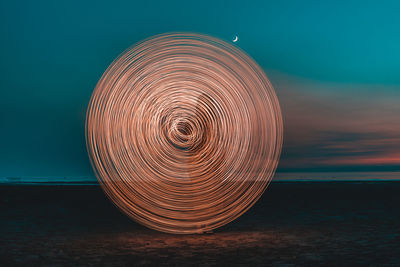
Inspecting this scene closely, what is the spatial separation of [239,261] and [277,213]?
323 inches

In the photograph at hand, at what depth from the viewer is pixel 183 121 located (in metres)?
10.6

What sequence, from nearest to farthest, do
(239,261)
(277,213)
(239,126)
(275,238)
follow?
(239,261), (275,238), (239,126), (277,213)

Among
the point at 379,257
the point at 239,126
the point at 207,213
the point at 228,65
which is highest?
the point at 228,65

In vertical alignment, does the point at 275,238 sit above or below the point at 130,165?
below

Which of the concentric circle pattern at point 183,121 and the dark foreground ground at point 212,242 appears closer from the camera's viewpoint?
the dark foreground ground at point 212,242

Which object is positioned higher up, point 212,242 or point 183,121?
point 183,121

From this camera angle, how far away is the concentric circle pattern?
10312 mm

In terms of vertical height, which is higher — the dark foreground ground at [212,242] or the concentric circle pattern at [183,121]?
the concentric circle pattern at [183,121]

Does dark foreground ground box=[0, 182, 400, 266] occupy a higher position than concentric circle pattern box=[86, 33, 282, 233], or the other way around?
concentric circle pattern box=[86, 33, 282, 233]

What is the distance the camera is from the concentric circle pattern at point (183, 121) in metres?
10.3

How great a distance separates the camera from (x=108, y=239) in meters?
9.70

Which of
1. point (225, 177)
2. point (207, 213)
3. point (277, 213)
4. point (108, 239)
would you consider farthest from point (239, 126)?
point (277, 213)

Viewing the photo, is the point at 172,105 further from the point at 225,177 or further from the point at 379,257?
the point at 379,257

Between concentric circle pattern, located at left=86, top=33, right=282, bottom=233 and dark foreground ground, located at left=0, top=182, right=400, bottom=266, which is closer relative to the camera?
dark foreground ground, located at left=0, top=182, right=400, bottom=266
